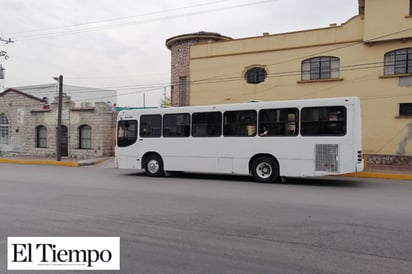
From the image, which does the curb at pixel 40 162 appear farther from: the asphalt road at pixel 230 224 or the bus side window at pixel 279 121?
the bus side window at pixel 279 121

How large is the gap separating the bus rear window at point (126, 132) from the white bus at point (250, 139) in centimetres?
4

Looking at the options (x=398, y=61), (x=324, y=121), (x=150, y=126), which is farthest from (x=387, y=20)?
(x=150, y=126)

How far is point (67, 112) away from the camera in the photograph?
2383 cm

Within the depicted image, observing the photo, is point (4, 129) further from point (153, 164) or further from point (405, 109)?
point (405, 109)

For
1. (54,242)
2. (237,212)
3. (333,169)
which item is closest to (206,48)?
(333,169)

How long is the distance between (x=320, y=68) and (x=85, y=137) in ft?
54.7

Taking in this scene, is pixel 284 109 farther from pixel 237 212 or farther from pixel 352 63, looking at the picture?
pixel 352 63

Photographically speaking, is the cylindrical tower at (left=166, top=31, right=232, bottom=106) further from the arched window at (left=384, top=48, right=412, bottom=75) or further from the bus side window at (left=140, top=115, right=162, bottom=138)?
the arched window at (left=384, top=48, right=412, bottom=75)

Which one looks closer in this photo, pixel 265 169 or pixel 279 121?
pixel 279 121

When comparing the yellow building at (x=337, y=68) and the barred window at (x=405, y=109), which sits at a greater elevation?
the yellow building at (x=337, y=68)

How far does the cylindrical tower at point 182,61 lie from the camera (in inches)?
898

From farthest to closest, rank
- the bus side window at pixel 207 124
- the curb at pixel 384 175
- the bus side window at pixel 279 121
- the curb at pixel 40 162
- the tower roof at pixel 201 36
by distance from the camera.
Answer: the tower roof at pixel 201 36 → the curb at pixel 40 162 → the curb at pixel 384 175 → the bus side window at pixel 207 124 → the bus side window at pixel 279 121

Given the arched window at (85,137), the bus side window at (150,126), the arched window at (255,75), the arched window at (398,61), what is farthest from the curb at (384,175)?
the arched window at (85,137)

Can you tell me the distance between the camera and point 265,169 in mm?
11750
